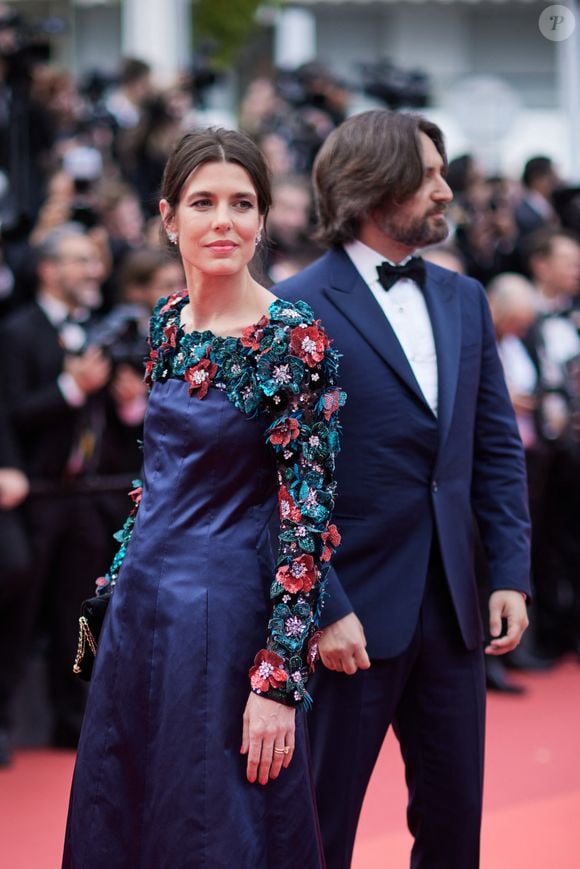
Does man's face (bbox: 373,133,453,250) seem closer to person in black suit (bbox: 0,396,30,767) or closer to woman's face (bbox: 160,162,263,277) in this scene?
woman's face (bbox: 160,162,263,277)

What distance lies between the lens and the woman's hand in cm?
235

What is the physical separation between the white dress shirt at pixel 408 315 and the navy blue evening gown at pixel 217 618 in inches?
18.1

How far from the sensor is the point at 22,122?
8.57 m

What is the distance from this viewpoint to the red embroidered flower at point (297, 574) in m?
2.35

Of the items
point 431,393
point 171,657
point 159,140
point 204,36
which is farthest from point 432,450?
point 204,36

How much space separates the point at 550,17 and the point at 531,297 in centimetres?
120

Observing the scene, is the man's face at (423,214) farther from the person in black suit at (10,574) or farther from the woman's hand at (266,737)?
the person in black suit at (10,574)

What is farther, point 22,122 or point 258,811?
point 22,122

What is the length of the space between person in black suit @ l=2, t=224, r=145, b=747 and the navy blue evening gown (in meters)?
2.54

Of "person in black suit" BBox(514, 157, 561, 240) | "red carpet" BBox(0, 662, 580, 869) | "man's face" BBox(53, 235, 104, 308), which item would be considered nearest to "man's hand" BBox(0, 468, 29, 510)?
"man's face" BBox(53, 235, 104, 308)

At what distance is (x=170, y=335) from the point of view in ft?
8.44

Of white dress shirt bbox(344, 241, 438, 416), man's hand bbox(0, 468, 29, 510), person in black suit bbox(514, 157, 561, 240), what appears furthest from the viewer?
person in black suit bbox(514, 157, 561, 240)

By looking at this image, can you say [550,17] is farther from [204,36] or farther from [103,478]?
[204,36]

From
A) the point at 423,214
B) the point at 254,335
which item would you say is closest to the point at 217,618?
the point at 254,335
